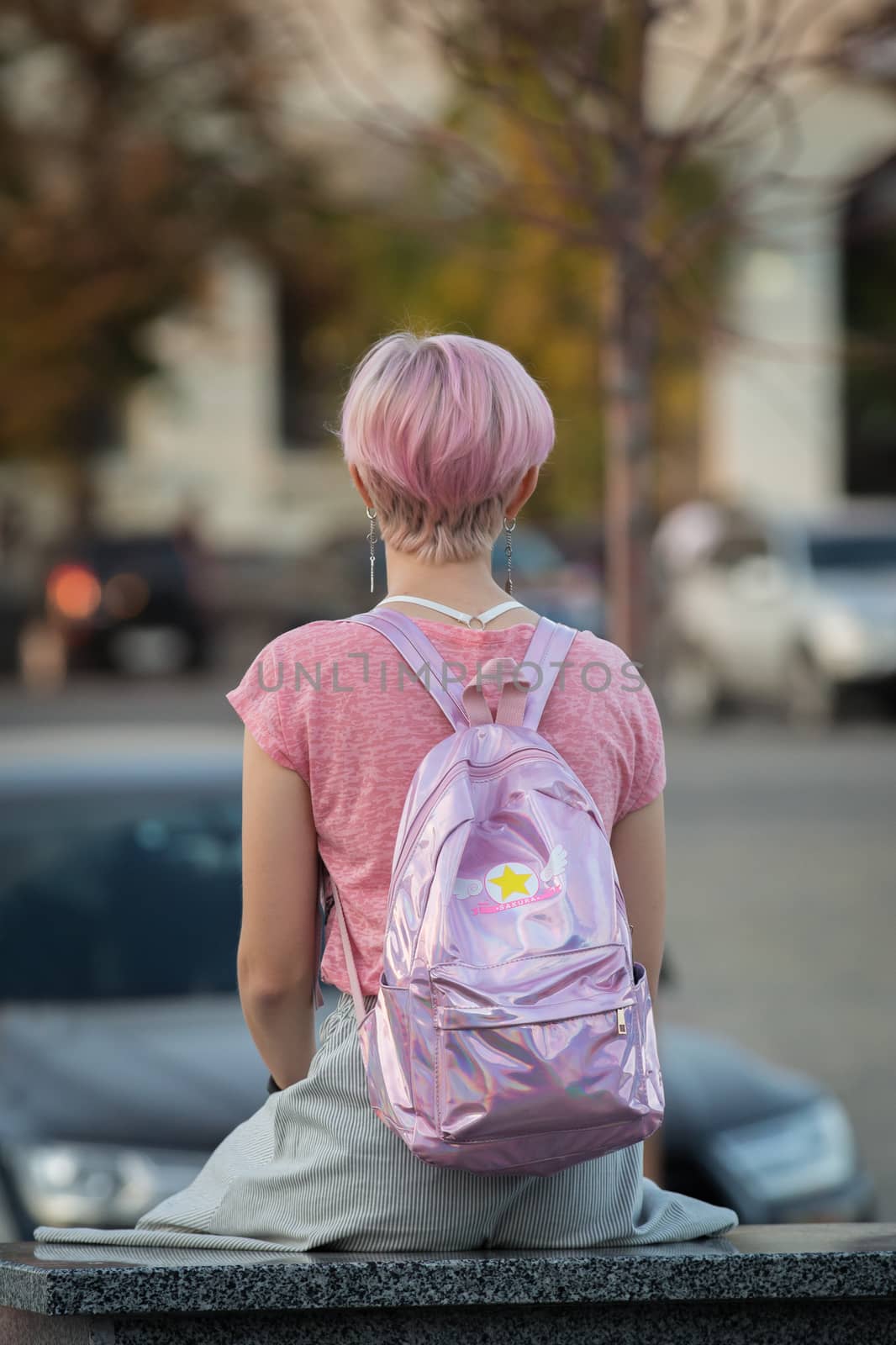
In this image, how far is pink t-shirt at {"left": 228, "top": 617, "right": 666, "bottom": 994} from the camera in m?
2.28

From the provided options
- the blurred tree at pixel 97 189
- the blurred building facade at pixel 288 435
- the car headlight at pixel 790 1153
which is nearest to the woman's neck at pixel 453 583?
the car headlight at pixel 790 1153

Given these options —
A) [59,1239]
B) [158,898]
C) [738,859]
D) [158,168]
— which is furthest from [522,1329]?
[158,168]

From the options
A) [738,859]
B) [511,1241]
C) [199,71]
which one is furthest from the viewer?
[199,71]

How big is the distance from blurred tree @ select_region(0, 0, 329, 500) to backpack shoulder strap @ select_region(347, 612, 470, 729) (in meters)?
25.0

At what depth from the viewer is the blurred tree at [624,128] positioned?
434 centimetres

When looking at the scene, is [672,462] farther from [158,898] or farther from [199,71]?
[158,898]

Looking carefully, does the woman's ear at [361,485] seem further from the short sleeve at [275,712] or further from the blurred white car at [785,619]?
the blurred white car at [785,619]

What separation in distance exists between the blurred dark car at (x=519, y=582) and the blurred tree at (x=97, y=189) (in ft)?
16.2

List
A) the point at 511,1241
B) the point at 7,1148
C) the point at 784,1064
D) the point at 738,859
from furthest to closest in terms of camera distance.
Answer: the point at 738,859, the point at 784,1064, the point at 7,1148, the point at 511,1241

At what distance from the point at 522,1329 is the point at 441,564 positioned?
3.01 feet

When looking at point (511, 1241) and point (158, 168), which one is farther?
point (158, 168)

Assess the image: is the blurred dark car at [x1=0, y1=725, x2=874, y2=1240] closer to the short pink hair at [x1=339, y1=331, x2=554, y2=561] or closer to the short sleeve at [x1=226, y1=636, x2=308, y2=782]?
the short sleeve at [x1=226, y1=636, x2=308, y2=782]

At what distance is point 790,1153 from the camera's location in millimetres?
4570

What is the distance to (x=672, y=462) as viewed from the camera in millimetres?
35344
